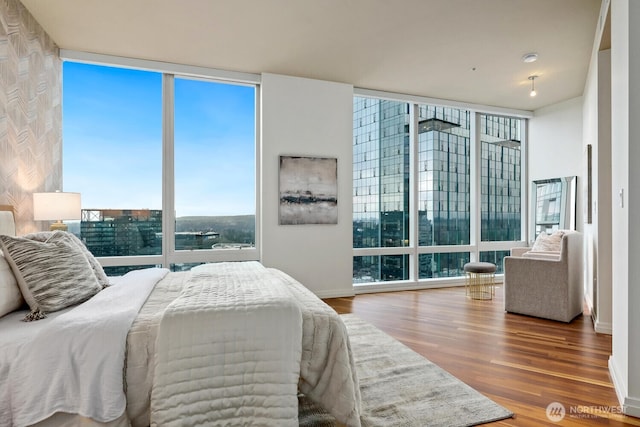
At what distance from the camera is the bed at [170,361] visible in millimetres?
1516

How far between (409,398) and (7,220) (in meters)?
3.10

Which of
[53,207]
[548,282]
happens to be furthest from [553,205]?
[53,207]

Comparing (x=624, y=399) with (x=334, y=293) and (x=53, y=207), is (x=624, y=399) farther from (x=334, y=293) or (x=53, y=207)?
(x=53, y=207)

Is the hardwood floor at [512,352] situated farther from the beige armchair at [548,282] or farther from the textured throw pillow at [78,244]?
the textured throw pillow at [78,244]

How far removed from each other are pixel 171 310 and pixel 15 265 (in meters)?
0.99

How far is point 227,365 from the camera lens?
1.66 meters

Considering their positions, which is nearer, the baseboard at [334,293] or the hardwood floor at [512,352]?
the hardwood floor at [512,352]

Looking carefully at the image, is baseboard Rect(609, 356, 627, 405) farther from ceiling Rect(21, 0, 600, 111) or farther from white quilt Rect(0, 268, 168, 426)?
ceiling Rect(21, 0, 600, 111)

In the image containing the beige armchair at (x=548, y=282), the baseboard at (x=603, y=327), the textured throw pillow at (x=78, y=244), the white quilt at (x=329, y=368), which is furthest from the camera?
the beige armchair at (x=548, y=282)

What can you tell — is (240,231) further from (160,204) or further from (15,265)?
(15,265)

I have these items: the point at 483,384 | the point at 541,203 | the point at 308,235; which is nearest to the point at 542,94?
the point at 541,203

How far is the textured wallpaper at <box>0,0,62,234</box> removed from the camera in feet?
9.78

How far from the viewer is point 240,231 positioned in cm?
484

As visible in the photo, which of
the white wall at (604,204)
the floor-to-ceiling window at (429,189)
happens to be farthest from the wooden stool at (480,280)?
the white wall at (604,204)
